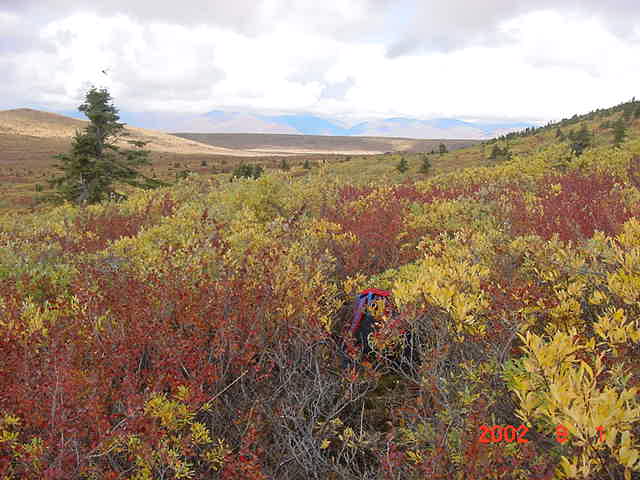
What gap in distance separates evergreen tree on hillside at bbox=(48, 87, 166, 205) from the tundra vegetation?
56.3ft

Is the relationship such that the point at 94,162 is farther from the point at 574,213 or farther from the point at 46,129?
the point at 46,129

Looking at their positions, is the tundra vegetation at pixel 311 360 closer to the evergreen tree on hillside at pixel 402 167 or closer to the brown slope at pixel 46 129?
the evergreen tree on hillside at pixel 402 167

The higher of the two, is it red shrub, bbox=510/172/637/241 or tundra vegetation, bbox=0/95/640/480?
red shrub, bbox=510/172/637/241

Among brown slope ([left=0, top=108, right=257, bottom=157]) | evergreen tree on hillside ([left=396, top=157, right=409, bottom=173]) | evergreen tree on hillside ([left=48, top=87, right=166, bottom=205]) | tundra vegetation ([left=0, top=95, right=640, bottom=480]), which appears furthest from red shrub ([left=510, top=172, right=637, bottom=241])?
brown slope ([left=0, top=108, right=257, bottom=157])

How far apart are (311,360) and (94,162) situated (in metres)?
21.5

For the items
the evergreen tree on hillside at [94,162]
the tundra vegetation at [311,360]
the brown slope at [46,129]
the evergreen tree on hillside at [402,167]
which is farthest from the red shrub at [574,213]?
the brown slope at [46,129]

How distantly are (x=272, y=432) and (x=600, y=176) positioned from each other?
9518mm

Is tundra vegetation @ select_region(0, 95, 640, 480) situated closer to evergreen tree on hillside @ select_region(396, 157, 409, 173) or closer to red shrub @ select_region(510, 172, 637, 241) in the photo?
red shrub @ select_region(510, 172, 637, 241)

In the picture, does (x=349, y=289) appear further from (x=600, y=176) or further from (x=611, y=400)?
(x=600, y=176)

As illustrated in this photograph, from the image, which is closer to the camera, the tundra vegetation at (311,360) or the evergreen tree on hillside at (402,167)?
the tundra vegetation at (311,360)

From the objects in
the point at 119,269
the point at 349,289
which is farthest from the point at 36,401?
the point at 349,289

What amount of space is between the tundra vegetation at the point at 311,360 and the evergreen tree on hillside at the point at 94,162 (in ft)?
56.3

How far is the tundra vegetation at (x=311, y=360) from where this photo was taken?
75.9 inches

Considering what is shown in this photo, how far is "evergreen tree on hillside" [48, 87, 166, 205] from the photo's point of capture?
20188 millimetres
